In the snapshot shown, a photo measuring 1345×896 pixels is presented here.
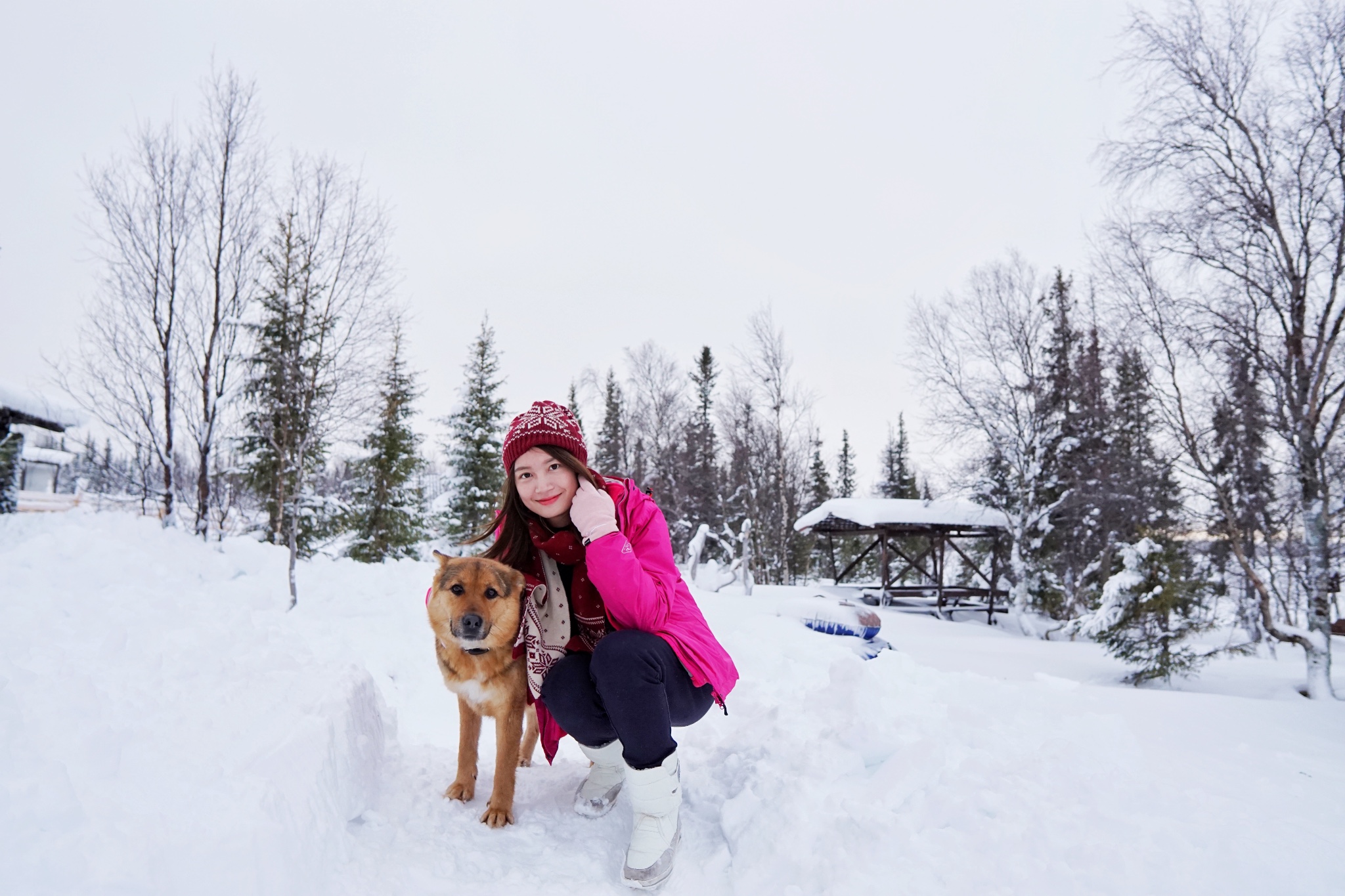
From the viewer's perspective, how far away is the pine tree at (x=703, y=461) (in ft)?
87.6

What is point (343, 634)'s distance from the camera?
6379 millimetres

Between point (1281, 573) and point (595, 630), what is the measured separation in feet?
32.2

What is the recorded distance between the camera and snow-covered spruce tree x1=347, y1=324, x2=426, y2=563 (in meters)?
15.8

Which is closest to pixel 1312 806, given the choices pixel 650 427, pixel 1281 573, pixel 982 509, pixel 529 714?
pixel 529 714

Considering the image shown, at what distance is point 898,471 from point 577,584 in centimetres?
3353

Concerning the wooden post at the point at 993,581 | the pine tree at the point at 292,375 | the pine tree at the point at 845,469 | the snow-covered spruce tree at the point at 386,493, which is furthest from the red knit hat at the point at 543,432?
the pine tree at the point at 845,469

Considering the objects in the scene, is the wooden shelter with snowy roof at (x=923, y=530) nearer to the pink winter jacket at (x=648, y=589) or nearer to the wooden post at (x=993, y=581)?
the wooden post at (x=993, y=581)

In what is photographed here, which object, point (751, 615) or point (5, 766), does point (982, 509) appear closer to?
point (751, 615)

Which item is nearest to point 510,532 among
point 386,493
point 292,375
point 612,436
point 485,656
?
point 485,656

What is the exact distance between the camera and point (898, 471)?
110 feet

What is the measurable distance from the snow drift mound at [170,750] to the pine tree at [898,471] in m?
33.2

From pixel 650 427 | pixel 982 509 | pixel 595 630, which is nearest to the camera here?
pixel 595 630

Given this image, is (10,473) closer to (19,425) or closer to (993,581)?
(19,425)

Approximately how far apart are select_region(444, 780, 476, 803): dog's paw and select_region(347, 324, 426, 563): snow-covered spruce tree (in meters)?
14.7
